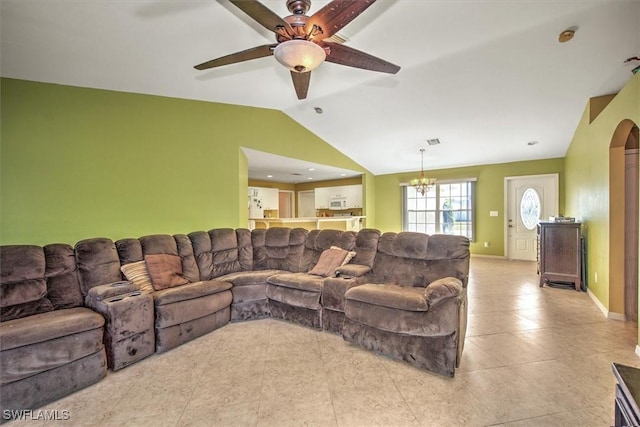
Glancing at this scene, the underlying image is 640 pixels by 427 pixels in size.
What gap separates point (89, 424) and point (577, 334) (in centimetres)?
406

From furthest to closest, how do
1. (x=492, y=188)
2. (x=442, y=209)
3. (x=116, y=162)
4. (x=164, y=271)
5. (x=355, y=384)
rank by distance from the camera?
(x=442, y=209), (x=492, y=188), (x=116, y=162), (x=164, y=271), (x=355, y=384)

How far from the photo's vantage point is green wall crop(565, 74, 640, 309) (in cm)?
284

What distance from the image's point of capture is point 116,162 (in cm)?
374

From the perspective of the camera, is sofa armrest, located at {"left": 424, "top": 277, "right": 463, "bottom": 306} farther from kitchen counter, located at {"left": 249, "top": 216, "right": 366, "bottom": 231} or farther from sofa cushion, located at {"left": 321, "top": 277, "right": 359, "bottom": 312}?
kitchen counter, located at {"left": 249, "top": 216, "right": 366, "bottom": 231}

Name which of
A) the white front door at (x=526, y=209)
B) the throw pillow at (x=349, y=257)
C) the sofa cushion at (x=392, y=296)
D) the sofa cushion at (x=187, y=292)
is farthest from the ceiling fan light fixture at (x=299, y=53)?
the white front door at (x=526, y=209)

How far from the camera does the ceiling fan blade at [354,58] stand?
204 cm

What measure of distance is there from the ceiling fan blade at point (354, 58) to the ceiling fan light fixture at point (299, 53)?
17 centimetres

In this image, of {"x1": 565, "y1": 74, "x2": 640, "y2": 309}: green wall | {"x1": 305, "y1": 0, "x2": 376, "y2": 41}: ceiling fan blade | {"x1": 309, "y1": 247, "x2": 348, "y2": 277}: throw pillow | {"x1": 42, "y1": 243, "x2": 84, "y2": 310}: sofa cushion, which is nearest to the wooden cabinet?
{"x1": 565, "y1": 74, "x2": 640, "y2": 309}: green wall

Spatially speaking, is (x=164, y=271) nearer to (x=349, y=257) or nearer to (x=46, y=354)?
(x=46, y=354)

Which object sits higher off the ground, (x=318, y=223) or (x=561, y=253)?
(x=318, y=223)

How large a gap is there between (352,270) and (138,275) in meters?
2.14

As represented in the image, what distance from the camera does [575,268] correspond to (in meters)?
4.18

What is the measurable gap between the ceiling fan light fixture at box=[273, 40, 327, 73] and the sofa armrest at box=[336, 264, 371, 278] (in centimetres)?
196

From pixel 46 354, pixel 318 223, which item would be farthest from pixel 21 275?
pixel 318 223
